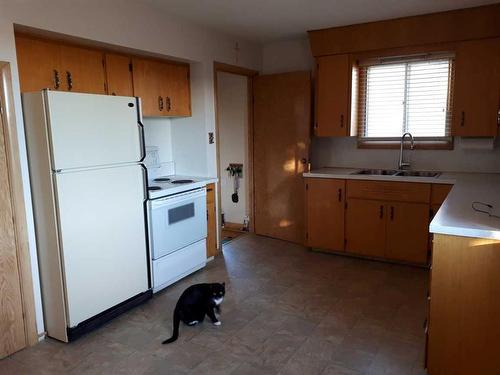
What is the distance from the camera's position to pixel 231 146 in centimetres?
529

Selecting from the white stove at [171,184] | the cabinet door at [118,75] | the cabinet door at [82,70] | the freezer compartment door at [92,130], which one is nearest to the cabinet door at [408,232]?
the white stove at [171,184]

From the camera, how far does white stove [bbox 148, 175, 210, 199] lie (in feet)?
10.6

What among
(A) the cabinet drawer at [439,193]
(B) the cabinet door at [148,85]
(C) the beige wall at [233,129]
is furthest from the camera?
(C) the beige wall at [233,129]

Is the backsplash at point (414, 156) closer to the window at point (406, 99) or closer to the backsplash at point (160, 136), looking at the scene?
the window at point (406, 99)

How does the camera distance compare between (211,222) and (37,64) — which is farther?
(211,222)

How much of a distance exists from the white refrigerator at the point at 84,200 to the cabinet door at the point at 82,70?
0.39 metres

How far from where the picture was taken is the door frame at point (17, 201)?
7.72 feet

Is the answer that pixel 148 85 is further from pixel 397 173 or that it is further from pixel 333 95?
pixel 397 173

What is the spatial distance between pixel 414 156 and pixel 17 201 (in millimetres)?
→ 3719

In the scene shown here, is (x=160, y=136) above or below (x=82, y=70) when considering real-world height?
below

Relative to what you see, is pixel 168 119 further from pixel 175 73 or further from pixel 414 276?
pixel 414 276

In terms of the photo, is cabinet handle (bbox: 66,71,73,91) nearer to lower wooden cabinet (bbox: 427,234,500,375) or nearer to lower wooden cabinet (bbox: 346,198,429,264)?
lower wooden cabinet (bbox: 427,234,500,375)

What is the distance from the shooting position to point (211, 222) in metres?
4.13

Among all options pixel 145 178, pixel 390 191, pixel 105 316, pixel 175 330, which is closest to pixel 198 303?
pixel 175 330
